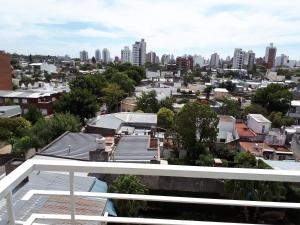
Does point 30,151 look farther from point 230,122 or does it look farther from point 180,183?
point 230,122

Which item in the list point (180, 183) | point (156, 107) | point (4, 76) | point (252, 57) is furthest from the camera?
point (252, 57)

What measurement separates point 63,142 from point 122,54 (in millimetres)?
73074

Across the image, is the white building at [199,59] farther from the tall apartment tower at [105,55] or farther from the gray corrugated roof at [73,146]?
the gray corrugated roof at [73,146]

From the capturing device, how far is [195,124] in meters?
12.6

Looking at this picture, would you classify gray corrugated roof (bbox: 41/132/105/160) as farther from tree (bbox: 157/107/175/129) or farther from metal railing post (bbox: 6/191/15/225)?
metal railing post (bbox: 6/191/15/225)

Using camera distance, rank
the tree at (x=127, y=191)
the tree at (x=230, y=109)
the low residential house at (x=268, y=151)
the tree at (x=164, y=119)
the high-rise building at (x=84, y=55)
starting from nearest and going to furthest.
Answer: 1. the tree at (x=127, y=191)
2. the low residential house at (x=268, y=151)
3. the tree at (x=164, y=119)
4. the tree at (x=230, y=109)
5. the high-rise building at (x=84, y=55)

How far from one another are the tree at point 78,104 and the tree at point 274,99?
1559cm

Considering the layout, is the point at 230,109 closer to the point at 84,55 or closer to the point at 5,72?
the point at 5,72

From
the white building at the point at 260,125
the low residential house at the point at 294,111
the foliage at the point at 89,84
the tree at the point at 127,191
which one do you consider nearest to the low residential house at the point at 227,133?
the white building at the point at 260,125

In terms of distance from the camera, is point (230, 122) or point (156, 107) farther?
point (156, 107)

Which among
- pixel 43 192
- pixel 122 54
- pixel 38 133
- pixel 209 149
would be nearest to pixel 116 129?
pixel 38 133

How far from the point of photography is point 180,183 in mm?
9727

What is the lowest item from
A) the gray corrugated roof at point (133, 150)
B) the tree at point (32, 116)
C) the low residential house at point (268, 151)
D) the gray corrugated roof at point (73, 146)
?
the low residential house at point (268, 151)

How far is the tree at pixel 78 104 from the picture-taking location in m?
17.3
